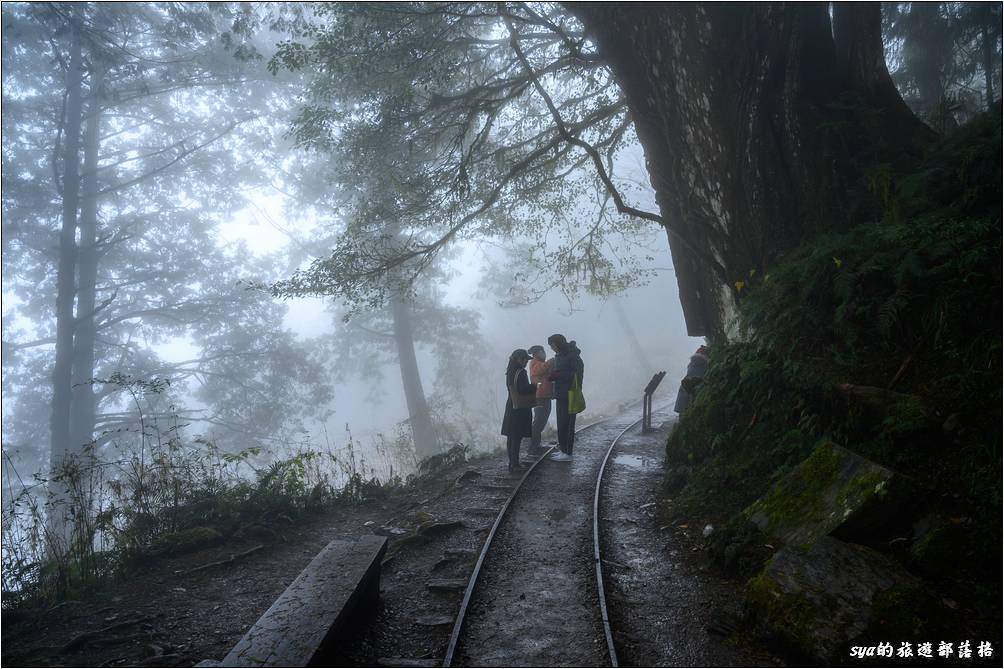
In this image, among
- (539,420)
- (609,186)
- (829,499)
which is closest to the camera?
(829,499)

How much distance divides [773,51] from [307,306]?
257 feet

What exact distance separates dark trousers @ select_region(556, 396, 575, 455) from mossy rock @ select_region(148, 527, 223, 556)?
17.7 feet

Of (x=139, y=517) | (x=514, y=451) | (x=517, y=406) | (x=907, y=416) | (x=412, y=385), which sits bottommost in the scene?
(x=514, y=451)

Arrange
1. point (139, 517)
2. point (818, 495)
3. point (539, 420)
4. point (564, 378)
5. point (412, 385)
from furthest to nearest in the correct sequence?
→ point (412, 385), point (539, 420), point (564, 378), point (139, 517), point (818, 495)

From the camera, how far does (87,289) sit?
1461 cm

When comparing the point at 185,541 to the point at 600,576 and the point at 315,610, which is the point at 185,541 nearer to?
the point at 315,610

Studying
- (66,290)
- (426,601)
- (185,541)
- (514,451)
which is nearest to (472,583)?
(426,601)

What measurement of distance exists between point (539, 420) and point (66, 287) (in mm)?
12769

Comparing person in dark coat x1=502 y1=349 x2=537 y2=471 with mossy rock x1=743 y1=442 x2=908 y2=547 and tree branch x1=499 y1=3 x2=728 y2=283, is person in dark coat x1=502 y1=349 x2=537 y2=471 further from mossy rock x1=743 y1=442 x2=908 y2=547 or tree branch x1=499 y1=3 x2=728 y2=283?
mossy rock x1=743 y1=442 x2=908 y2=547

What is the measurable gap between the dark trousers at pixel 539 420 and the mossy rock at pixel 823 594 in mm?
6586

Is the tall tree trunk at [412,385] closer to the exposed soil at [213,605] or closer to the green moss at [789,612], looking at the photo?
the exposed soil at [213,605]

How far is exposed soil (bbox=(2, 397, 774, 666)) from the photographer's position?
3553mm

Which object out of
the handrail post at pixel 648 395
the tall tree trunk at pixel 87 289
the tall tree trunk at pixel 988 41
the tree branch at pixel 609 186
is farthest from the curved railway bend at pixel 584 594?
the tall tree trunk at pixel 87 289

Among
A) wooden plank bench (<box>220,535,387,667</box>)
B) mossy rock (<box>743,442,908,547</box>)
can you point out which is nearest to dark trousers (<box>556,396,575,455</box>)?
mossy rock (<box>743,442,908,547</box>)
